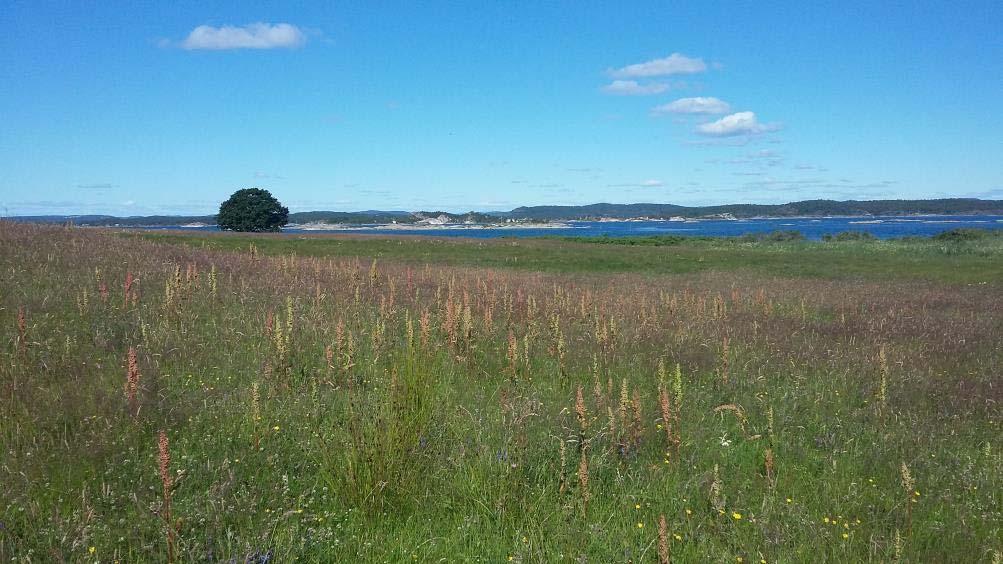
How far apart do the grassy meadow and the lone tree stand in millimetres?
86117

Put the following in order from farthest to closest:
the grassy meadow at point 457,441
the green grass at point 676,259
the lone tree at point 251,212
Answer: the lone tree at point 251,212 < the green grass at point 676,259 < the grassy meadow at point 457,441

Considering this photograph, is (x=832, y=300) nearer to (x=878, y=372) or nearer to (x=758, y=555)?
(x=878, y=372)

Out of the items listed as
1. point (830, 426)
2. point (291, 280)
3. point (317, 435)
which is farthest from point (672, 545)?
point (291, 280)

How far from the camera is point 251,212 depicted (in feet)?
299

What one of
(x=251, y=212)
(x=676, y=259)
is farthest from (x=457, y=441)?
(x=251, y=212)

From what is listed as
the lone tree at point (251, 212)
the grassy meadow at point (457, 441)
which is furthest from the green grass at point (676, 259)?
the lone tree at point (251, 212)

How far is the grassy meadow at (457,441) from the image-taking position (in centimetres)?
399

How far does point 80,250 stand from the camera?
12.8 metres

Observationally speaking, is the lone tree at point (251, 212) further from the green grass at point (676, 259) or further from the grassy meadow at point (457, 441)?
the grassy meadow at point (457, 441)

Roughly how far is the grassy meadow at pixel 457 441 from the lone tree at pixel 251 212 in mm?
86117

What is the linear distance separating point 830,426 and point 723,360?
2.08 metres

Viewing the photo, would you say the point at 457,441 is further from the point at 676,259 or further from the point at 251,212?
the point at 251,212

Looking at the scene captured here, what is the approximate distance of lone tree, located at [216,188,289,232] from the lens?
9106 cm

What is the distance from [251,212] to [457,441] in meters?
95.2
